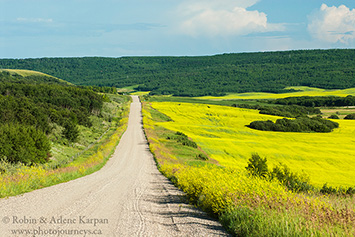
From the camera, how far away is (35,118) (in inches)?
2408

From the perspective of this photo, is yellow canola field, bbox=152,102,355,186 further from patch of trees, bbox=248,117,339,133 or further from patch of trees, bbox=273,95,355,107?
patch of trees, bbox=273,95,355,107

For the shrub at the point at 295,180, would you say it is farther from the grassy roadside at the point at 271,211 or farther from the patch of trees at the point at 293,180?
the grassy roadside at the point at 271,211

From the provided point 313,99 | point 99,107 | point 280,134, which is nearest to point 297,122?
point 280,134

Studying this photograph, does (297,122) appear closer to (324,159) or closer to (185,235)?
(324,159)

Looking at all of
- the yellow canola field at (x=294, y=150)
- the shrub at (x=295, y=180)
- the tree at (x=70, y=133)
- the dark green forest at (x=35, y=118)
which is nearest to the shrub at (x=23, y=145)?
the dark green forest at (x=35, y=118)

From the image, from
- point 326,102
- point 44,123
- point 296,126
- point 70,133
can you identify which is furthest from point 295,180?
point 326,102

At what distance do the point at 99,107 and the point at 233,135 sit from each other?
4922 cm

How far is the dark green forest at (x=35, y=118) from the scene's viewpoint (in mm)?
39906

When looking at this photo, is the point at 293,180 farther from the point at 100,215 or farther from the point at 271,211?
the point at 100,215

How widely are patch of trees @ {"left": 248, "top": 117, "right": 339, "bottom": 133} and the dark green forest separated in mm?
48295

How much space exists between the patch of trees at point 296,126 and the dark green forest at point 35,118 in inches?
1901

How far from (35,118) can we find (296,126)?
67.0 meters

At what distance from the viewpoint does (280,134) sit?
77000mm

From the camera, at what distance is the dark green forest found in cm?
3991
